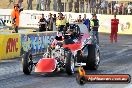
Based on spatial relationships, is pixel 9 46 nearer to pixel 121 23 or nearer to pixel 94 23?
pixel 94 23

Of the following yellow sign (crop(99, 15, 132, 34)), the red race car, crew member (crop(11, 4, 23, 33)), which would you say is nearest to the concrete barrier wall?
crew member (crop(11, 4, 23, 33))

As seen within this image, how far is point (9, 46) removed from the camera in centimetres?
1778

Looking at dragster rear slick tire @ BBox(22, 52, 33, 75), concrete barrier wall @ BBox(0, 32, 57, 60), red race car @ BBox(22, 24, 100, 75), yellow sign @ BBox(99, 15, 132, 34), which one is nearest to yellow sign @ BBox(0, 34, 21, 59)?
concrete barrier wall @ BBox(0, 32, 57, 60)

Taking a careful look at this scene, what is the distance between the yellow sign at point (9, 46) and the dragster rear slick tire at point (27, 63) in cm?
538

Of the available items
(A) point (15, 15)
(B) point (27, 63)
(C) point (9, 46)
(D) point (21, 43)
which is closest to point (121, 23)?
(A) point (15, 15)

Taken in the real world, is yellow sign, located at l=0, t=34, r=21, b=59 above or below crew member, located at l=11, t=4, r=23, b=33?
below

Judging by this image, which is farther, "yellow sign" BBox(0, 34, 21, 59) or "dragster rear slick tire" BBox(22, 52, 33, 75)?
"yellow sign" BBox(0, 34, 21, 59)

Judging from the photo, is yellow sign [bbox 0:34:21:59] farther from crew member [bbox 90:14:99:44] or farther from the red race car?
crew member [bbox 90:14:99:44]

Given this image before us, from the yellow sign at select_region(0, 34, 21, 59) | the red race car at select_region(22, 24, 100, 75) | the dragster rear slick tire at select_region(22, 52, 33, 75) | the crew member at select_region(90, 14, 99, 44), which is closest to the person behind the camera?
the red race car at select_region(22, 24, 100, 75)

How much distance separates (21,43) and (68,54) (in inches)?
298

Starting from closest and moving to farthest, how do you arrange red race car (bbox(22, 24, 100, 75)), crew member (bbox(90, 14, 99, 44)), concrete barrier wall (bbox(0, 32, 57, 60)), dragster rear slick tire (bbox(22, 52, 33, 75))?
red race car (bbox(22, 24, 100, 75)) < dragster rear slick tire (bbox(22, 52, 33, 75)) < concrete barrier wall (bbox(0, 32, 57, 60)) < crew member (bbox(90, 14, 99, 44))

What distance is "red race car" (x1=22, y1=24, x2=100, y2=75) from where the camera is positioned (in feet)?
36.9

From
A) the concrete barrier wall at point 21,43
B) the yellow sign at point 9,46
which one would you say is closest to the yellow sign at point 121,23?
the concrete barrier wall at point 21,43

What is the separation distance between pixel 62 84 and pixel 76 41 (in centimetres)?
252
